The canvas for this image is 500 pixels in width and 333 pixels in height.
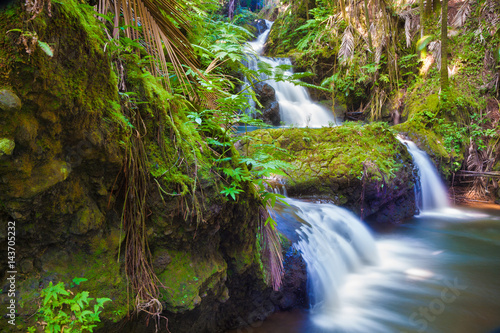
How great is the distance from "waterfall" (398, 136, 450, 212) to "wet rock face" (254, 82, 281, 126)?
4.53 m

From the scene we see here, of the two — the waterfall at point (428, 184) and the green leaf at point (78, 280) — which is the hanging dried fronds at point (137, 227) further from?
the waterfall at point (428, 184)

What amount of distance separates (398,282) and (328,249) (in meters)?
1.24

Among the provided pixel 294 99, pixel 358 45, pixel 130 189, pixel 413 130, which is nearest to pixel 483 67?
pixel 413 130

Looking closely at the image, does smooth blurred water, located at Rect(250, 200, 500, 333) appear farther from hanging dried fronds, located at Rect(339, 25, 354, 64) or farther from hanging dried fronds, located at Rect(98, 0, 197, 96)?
hanging dried fronds, located at Rect(339, 25, 354, 64)

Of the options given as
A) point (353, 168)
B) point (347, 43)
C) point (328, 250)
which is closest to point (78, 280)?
point (328, 250)

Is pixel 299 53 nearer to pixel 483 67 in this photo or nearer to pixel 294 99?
pixel 294 99

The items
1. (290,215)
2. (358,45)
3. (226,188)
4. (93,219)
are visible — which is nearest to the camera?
(93,219)

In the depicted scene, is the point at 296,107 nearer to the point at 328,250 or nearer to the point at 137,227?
the point at 328,250

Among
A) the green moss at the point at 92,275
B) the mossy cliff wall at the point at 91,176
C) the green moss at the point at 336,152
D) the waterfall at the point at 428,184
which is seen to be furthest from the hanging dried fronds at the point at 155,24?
Answer: the waterfall at the point at 428,184

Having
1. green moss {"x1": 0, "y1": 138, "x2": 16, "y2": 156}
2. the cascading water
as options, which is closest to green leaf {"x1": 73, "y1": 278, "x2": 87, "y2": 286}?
green moss {"x1": 0, "y1": 138, "x2": 16, "y2": 156}

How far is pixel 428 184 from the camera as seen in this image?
7.75 meters

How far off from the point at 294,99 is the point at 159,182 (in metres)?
10.4

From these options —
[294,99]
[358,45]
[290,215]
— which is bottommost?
[290,215]

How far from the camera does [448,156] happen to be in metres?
8.20
